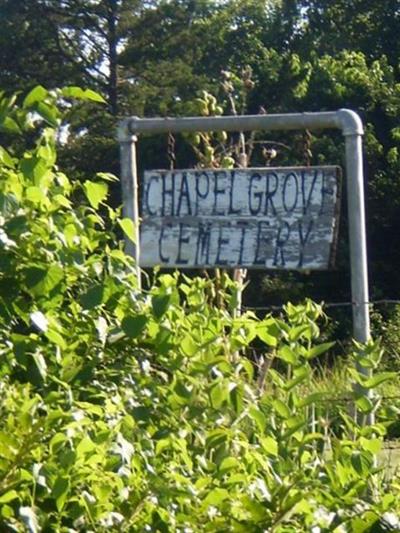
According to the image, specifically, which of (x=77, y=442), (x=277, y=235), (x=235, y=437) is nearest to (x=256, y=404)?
(x=235, y=437)

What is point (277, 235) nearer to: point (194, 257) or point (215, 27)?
point (194, 257)

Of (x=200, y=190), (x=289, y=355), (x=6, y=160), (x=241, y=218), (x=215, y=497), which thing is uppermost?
(x=6, y=160)

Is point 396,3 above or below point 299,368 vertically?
above

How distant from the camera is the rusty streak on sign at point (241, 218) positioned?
5094 mm

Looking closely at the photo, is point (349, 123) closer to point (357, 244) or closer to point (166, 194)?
point (357, 244)

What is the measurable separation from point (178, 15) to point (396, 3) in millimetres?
5340

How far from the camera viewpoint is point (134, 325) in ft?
10.6

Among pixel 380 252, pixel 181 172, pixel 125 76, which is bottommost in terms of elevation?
pixel 380 252

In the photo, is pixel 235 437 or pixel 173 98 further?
pixel 173 98

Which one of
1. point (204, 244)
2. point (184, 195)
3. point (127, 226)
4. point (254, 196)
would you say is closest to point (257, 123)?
point (254, 196)

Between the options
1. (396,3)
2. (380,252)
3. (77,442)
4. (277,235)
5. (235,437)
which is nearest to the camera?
(77,442)

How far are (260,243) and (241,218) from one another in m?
0.13

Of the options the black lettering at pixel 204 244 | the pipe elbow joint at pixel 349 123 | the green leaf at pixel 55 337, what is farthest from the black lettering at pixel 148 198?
the green leaf at pixel 55 337

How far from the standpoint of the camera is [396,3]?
30.3m
